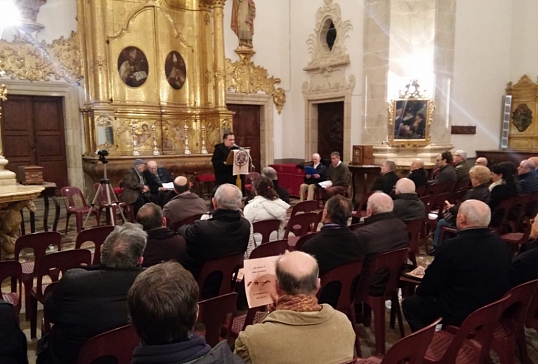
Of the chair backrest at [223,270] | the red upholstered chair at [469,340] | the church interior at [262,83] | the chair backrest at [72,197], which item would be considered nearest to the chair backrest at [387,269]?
the red upholstered chair at [469,340]

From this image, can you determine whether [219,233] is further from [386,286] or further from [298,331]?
[298,331]

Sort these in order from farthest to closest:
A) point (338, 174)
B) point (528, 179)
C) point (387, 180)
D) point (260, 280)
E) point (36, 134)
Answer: point (36, 134), point (338, 174), point (387, 180), point (528, 179), point (260, 280)

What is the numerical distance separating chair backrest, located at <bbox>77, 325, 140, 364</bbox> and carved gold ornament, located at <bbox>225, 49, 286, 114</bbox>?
32.7ft

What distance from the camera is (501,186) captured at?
5148 millimetres

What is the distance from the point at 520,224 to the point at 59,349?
5.46 m

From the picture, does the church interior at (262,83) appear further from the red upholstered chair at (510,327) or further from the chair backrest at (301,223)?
the red upholstered chair at (510,327)

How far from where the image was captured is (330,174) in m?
8.23

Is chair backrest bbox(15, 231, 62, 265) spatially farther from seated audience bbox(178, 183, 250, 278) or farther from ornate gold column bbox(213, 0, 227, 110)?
ornate gold column bbox(213, 0, 227, 110)

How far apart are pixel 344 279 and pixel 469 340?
2.59 ft

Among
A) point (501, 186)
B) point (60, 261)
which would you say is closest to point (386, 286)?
point (60, 261)

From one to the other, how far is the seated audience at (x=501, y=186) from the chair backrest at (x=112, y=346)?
4551mm

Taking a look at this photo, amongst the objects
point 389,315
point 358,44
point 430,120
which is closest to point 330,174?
point 430,120

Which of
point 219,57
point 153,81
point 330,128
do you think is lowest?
point 330,128

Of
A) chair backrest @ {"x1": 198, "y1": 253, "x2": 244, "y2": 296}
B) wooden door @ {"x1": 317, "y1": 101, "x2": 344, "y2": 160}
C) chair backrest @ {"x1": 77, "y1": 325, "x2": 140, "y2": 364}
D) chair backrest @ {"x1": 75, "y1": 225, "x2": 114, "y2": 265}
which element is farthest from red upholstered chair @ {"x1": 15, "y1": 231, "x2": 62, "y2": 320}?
wooden door @ {"x1": 317, "y1": 101, "x2": 344, "y2": 160}
